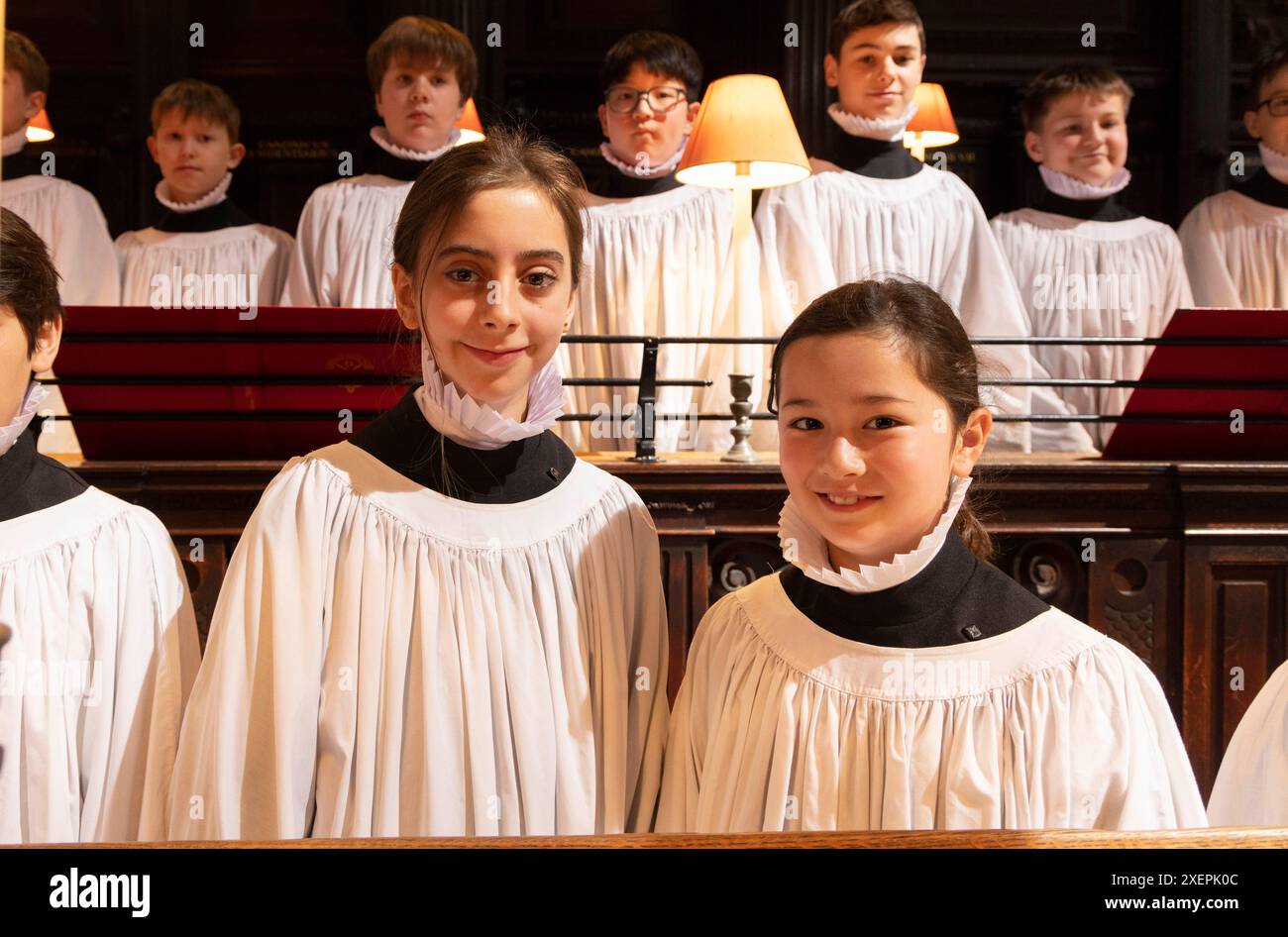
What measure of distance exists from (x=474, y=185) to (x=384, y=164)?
5.83 ft

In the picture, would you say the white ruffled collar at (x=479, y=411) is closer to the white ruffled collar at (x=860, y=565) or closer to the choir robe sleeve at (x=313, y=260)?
the white ruffled collar at (x=860, y=565)

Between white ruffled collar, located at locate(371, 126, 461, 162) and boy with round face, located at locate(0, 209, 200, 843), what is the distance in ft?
4.93

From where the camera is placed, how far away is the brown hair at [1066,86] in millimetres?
1996

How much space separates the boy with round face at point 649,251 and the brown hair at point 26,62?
1.07 metres

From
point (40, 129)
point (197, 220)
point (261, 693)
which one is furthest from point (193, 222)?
point (261, 693)

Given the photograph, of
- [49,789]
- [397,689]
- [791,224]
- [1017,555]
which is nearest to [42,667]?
[49,789]

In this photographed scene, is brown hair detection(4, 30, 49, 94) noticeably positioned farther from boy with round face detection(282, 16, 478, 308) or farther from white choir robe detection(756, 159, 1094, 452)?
white choir robe detection(756, 159, 1094, 452)

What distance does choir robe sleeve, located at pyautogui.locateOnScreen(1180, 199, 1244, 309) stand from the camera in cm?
228

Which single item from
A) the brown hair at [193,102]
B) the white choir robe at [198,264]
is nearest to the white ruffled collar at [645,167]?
the white choir robe at [198,264]

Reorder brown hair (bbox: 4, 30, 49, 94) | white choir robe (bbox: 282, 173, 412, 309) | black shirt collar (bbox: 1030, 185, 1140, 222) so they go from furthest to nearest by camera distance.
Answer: white choir robe (bbox: 282, 173, 412, 309)
black shirt collar (bbox: 1030, 185, 1140, 222)
brown hair (bbox: 4, 30, 49, 94)

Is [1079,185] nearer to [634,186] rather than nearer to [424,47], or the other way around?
[634,186]

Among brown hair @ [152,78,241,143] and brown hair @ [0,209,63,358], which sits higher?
brown hair @ [152,78,241,143]

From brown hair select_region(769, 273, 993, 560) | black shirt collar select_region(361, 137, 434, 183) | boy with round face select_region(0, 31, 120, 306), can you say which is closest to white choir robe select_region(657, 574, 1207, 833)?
brown hair select_region(769, 273, 993, 560)
